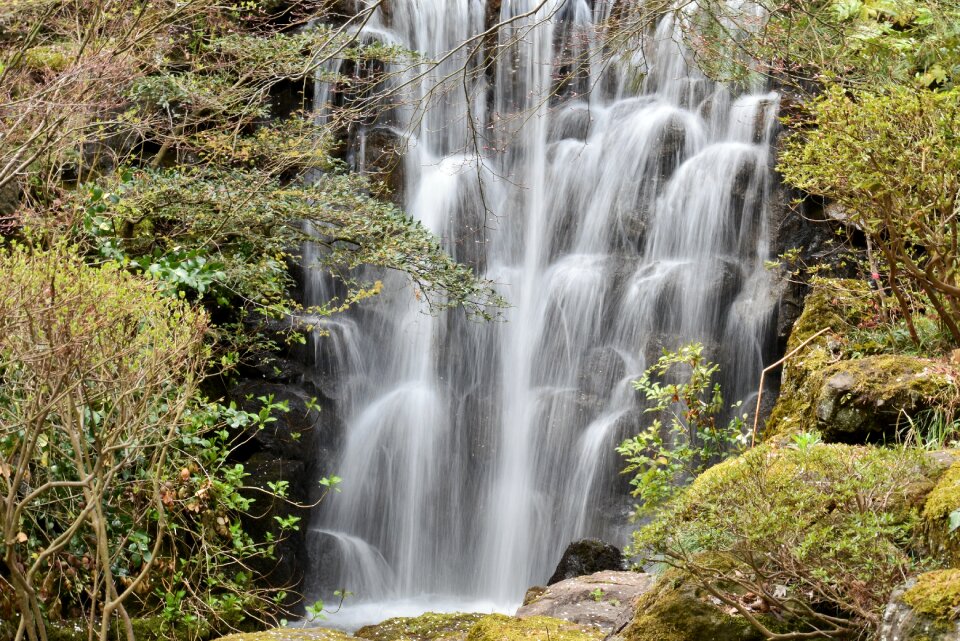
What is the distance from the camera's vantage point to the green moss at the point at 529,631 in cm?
452

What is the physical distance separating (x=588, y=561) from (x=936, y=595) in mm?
5576

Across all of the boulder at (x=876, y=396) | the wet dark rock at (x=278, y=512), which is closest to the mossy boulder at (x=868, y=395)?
the boulder at (x=876, y=396)

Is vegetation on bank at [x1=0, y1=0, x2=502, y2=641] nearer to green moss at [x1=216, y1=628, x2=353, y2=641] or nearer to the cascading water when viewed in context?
green moss at [x1=216, y1=628, x2=353, y2=641]

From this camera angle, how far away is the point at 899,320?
714cm

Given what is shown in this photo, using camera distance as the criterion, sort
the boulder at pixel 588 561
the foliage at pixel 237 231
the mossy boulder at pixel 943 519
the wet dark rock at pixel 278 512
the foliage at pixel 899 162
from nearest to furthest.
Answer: the mossy boulder at pixel 943 519 → the foliage at pixel 899 162 → the foliage at pixel 237 231 → the boulder at pixel 588 561 → the wet dark rock at pixel 278 512

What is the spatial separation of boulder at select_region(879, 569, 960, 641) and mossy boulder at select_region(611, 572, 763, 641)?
1.13m

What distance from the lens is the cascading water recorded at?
9930 mm

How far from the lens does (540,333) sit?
1116 centimetres

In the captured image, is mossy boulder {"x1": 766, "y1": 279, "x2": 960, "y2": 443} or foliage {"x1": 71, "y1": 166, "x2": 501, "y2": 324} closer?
mossy boulder {"x1": 766, "y1": 279, "x2": 960, "y2": 443}

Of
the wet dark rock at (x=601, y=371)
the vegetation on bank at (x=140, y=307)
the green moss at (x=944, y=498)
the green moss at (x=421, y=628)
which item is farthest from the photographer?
the wet dark rock at (x=601, y=371)

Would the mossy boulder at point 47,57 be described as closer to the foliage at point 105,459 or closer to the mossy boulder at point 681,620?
the foliage at point 105,459

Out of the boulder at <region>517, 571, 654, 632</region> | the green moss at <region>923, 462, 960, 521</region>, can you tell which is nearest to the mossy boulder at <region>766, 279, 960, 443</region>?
the boulder at <region>517, 571, 654, 632</region>

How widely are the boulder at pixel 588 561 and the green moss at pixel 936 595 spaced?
5418 millimetres

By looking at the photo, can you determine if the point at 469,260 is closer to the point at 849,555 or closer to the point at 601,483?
the point at 601,483
